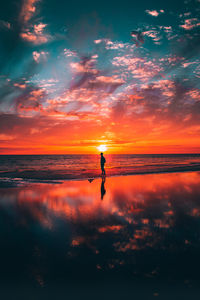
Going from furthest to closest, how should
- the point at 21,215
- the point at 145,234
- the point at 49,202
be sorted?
the point at 49,202 → the point at 21,215 → the point at 145,234

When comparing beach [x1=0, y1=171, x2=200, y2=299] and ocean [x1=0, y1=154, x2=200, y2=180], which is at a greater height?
beach [x1=0, y1=171, x2=200, y2=299]

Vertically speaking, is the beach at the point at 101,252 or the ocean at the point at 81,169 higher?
the beach at the point at 101,252

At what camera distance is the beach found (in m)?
3.95

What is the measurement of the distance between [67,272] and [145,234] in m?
3.06

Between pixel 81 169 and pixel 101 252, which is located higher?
pixel 101 252

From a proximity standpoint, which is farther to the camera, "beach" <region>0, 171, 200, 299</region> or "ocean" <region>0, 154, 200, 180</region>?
"ocean" <region>0, 154, 200, 180</region>

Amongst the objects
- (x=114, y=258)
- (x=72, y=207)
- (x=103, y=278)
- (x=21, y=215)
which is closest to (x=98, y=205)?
(x=72, y=207)

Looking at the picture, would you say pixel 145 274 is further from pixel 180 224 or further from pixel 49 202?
pixel 49 202

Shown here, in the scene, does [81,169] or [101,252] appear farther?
[81,169]

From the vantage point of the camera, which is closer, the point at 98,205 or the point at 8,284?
the point at 8,284

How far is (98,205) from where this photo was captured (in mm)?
10180

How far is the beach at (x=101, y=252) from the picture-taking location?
3945mm

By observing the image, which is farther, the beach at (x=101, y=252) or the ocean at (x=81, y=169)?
the ocean at (x=81, y=169)

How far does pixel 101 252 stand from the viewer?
17.0 feet
